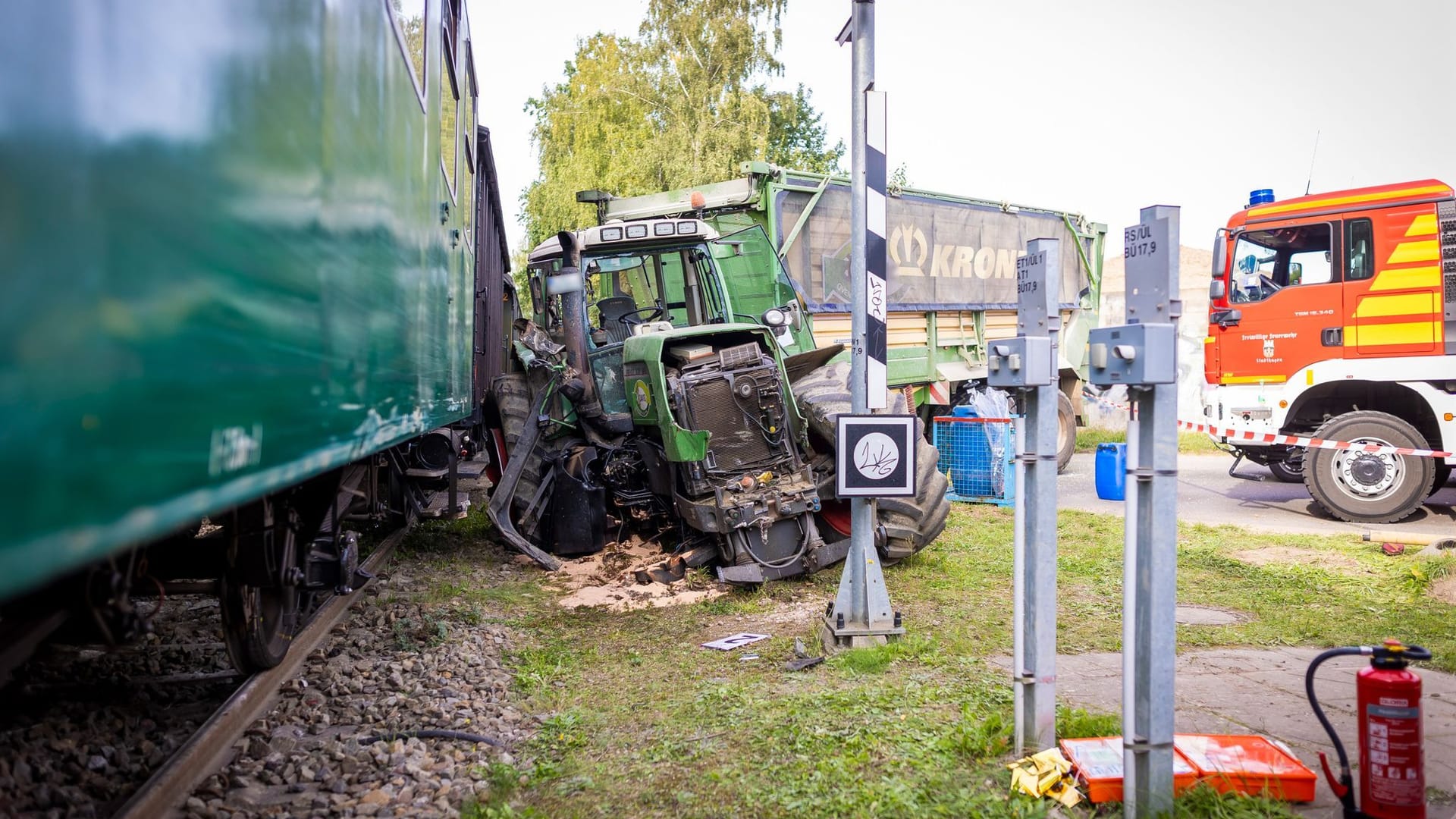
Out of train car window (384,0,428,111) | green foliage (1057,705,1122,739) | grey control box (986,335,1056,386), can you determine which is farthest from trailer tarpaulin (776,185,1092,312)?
green foliage (1057,705,1122,739)

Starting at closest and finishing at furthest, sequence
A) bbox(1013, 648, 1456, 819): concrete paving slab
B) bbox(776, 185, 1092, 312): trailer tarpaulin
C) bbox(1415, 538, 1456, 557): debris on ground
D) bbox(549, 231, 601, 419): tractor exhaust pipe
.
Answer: bbox(1013, 648, 1456, 819): concrete paving slab, bbox(1415, 538, 1456, 557): debris on ground, bbox(549, 231, 601, 419): tractor exhaust pipe, bbox(776, 185, 1092, 312): trailer tarpaulin

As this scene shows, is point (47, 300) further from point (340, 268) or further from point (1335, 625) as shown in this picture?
point (1335, 625)

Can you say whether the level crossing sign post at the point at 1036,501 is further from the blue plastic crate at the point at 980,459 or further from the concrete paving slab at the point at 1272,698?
the blue plastic crate at the point at 980,459

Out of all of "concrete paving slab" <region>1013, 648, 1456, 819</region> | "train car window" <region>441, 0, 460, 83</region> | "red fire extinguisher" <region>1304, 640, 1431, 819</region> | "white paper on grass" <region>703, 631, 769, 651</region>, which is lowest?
"white paper on grass" <region>703, 631, 769, 651</region>

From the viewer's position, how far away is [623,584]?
6848 mm

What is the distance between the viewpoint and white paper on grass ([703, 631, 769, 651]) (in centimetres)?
531

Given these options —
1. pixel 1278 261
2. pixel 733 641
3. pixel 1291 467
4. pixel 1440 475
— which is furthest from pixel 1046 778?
pixel 1291 467

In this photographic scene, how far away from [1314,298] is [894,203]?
4387 mm

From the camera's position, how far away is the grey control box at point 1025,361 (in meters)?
3.58

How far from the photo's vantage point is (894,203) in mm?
11922

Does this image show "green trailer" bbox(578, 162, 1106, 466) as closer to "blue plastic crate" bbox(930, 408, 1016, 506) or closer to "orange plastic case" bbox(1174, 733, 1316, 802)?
"blue plastic crate" bbox(930, 408, 1016, 506)

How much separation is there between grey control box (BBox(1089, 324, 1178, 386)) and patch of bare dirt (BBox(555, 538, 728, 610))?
12.5ft

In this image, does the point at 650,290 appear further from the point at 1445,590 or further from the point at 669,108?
the point at 669,108

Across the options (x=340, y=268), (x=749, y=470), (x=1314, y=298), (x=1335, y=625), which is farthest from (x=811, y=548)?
(x=1314, y=298)
